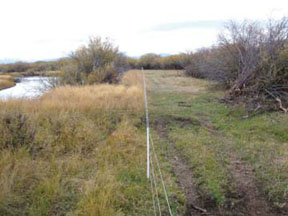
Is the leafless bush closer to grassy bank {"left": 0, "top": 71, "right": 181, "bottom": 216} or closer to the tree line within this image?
the tree line

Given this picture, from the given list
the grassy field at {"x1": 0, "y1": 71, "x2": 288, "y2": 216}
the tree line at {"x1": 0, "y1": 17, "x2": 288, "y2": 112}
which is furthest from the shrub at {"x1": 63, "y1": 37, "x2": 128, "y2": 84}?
the grassy field at {"x1": 0, "y1": 71, "x2": 288, "y2": 216}

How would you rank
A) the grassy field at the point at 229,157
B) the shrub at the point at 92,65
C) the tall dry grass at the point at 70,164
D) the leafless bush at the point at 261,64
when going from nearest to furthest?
1. the tall dry grass at the point at 70,164
2. the grassy field at the point at 229,157
3. the leafless bush at the point at 261,64
4. the shrub at the point at 92,65

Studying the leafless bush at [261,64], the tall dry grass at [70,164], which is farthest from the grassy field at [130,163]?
the leafless bush at [261,64]

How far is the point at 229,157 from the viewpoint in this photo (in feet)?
13.8

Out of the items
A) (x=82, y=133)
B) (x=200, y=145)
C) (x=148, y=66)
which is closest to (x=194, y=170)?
(x=200, y=145)

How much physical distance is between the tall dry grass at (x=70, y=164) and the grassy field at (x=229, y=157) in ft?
2.40

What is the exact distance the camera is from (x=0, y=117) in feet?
14.8

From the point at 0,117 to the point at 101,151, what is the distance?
2061mm

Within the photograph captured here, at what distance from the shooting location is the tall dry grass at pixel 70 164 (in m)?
2.86

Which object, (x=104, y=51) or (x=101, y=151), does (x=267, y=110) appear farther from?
(x=104, y=51)

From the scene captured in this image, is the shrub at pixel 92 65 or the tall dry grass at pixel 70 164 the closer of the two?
the tall dry grass at pixel 70 164

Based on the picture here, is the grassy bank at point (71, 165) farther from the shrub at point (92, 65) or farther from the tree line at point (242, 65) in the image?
the shrub at point (92, 65)

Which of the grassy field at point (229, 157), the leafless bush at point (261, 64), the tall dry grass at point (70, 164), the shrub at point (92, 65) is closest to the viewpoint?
the tall dry grass at point (70, 164)

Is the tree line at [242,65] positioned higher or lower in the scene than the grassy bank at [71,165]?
higher
